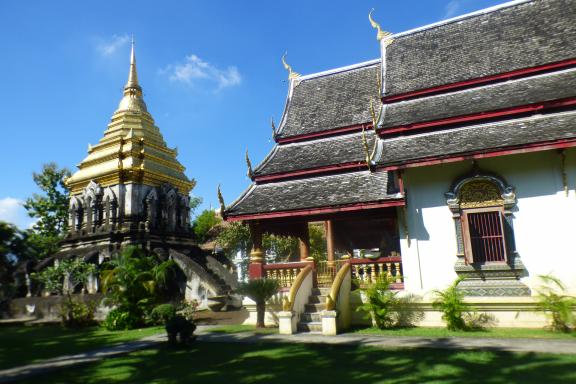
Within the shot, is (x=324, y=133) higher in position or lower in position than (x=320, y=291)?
higher

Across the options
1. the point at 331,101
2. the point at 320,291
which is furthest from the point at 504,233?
the point at 331,101

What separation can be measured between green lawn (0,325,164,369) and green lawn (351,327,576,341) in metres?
5.99

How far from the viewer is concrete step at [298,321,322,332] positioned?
A: 30.8ft

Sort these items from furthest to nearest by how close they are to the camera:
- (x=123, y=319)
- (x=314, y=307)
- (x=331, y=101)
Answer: (x=331, y=101)
(x=123, y=319)
(x=314, y=307)

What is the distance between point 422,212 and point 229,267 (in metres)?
13.6

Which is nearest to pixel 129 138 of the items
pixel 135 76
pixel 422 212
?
pixel 135 76

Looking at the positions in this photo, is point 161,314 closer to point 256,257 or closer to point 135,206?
point 256,257

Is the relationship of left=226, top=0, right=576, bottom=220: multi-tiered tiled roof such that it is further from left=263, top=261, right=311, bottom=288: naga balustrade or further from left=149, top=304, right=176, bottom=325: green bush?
left=149, top=304, right=176, bottom=325: green bush

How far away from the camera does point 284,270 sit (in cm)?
1166

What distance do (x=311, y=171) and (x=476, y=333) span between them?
20.7ft

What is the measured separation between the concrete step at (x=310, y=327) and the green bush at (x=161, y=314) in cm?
402

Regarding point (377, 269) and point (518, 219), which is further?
point (377, 269)

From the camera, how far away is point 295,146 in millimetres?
14320

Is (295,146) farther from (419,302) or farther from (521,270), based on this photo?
(521,270)
